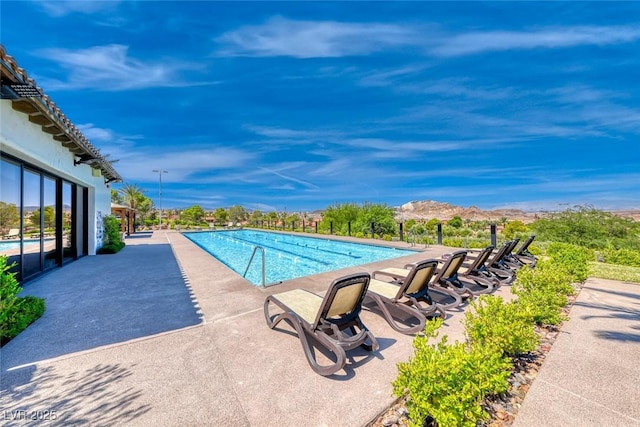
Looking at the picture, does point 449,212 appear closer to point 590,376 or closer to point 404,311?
point 404,311

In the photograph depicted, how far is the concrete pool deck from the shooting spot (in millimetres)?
2004

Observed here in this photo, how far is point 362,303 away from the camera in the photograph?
3.59 meters

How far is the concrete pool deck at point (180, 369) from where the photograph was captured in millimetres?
2004

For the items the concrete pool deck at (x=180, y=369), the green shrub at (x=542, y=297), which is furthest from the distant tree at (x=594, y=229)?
the concrete pool deck at (x=180, y=369)

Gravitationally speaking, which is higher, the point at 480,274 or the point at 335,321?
the point at 335,321

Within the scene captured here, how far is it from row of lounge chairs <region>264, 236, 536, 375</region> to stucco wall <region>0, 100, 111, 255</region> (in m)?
5.07

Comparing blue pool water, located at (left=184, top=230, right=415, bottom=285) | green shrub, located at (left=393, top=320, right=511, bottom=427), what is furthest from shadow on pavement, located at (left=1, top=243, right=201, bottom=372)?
green shrub, located at (left=393, top=320, right=511, bottom=427)

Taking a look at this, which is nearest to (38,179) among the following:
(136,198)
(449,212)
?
(136,198)

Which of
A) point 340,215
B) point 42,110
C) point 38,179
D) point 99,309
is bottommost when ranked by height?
point 99,309

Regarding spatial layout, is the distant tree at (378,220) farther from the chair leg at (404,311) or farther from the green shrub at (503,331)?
the green shrub at (503,331)

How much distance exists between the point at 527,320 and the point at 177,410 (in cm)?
349

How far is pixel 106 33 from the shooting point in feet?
27.3

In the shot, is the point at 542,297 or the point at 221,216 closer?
the point at 542,297

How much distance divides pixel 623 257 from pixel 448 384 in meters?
11.1
